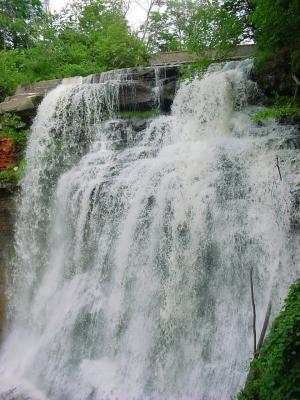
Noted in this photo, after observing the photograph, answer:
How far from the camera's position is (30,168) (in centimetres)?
1254

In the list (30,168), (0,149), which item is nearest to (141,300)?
(30,168)

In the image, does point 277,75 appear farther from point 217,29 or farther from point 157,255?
point 157,255

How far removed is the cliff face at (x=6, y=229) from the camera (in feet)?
37.9

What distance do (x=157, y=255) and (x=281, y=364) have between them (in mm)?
4405

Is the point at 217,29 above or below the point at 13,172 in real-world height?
above

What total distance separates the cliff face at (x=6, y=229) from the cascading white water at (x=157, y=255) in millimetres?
321

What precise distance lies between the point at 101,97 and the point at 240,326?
8828mm

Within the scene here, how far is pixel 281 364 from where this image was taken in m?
4.07

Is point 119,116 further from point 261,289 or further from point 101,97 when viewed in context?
point 261,289

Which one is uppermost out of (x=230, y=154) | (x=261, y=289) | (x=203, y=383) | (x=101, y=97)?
(x=101, y=97)

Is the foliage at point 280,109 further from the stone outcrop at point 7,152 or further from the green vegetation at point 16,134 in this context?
the stone outcrop at point 7,152

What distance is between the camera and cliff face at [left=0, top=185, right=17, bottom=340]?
455 inches

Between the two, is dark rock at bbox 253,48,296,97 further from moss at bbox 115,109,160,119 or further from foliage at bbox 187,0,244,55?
moss at bbox 115,109,160,119

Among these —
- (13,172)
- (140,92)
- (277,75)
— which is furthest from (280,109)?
(13,172)
